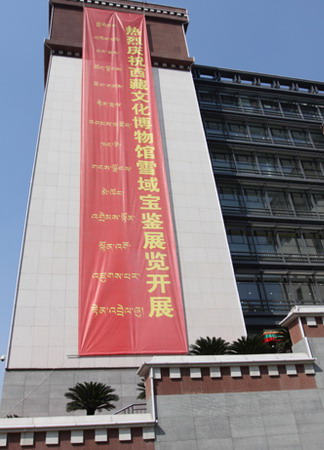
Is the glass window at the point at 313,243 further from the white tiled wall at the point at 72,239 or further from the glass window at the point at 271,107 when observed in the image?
the glass window at the point at 271,107

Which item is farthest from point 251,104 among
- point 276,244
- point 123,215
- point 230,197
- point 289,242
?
point 123,215

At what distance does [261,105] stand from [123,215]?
87.1ft

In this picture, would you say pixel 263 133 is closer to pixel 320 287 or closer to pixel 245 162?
pixel 245 162

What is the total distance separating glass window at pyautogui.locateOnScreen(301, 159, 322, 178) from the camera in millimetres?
43438

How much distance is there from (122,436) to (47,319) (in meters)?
12.1

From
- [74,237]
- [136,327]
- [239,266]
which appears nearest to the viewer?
[136,327]

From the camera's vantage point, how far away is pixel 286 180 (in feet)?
133

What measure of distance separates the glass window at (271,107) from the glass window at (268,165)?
725cm

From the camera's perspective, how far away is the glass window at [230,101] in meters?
46.8

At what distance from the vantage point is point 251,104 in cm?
4781

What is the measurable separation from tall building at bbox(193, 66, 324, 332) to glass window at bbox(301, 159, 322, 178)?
0.35 feet

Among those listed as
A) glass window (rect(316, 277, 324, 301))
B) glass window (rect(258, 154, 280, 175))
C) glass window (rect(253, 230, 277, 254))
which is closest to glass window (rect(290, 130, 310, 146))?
glass window (rect(258, 154, 280, 175))

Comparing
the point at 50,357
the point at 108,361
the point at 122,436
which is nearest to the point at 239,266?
the point at 108,361

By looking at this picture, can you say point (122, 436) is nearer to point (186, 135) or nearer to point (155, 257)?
point (155, 257)
